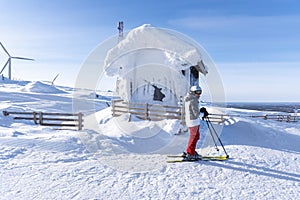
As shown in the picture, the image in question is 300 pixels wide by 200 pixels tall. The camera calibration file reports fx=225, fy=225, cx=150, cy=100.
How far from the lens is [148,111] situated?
45.2 ft

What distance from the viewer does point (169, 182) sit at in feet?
16.0

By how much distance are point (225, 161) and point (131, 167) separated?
2.71m

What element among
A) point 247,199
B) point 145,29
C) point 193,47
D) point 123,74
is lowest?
point 247,199

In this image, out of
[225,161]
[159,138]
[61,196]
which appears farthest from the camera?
[159,138]

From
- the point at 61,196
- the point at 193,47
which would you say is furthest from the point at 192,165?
the point at 193,47

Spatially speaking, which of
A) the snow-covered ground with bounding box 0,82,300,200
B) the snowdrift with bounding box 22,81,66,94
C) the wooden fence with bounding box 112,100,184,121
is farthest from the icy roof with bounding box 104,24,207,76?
the snowdrift with bounding box 22,81,66,94

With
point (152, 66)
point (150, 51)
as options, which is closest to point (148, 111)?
point (152, 66)

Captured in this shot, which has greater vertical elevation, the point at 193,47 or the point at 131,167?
the point at 193,47

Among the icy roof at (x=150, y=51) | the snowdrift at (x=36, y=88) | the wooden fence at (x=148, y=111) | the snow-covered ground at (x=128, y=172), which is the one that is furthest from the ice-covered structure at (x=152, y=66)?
Answer: the snowdrift at (x=36, y=88)

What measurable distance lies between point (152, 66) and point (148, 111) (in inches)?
113

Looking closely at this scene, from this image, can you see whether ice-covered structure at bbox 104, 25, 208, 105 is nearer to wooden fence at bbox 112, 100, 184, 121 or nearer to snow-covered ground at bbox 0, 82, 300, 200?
wooden fence at bbox 112, 100, 184, 121

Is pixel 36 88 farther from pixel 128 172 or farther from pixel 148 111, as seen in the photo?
pixel 128 172

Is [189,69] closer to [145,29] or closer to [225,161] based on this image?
[145,29]

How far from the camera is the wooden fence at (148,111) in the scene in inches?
496
